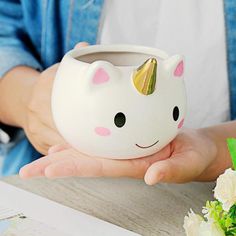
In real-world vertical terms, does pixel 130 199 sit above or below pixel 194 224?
below

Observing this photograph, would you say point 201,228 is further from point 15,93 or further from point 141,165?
point 15,93

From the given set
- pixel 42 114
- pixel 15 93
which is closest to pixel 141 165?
pixel 42 114

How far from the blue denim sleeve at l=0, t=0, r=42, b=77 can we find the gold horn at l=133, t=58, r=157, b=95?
1.53ft

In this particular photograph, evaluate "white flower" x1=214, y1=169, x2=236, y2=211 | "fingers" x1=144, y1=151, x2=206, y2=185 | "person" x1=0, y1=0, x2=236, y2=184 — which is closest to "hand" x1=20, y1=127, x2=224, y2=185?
"fingers" x1=144, y1=151, x2=206, y2=185

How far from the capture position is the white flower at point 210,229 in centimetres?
46

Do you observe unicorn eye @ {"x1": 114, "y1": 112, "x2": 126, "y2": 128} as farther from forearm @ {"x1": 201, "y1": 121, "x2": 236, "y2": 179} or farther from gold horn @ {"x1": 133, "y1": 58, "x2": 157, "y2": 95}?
forearm @ {"x1": 201, "y1": 121, "x2": 236, "y2": 179}

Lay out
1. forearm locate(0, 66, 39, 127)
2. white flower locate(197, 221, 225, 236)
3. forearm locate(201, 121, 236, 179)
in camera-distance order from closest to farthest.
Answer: white flower locate(197, 221, 225, 236)
forearm locate(201, 121, 236, 179)
forearm locate(0, 66, 39, 127)

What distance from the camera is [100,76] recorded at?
0.57 m

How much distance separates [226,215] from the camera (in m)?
0.47

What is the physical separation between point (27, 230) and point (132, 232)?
0.33ft

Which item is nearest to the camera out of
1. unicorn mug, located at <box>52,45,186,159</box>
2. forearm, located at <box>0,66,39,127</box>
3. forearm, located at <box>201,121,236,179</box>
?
unicorn mug, located at <box>52,45,186,159</box>

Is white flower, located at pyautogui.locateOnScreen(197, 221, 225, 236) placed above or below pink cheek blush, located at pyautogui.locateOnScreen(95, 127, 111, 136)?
below

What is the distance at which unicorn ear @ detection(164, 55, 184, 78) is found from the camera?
590mm

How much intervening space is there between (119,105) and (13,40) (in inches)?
20.7
